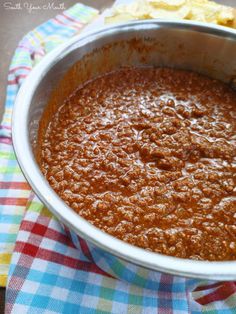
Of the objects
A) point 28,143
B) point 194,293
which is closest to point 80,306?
point 194,293

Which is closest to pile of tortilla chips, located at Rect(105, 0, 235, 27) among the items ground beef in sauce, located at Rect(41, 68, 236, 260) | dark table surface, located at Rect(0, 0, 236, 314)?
ground beef in sauce, located at Rect(41, 68, 236, 260)

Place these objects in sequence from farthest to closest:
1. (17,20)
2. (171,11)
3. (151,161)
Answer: (17,20)
(171,11)
(151,161)

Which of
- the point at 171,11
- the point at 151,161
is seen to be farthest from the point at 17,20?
the point at 151,161

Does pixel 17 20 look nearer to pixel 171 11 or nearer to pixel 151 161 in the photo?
pixel 171 11

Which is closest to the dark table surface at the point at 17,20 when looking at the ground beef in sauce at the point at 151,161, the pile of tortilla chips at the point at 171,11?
the pile of tortilla chips at the point at 171,11

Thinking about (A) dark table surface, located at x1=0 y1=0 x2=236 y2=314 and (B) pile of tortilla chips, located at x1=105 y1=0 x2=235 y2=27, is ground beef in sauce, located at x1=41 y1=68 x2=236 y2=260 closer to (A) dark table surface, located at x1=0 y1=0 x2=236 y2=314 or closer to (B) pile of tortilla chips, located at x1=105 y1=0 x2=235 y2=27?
(B) pile of tortilla chips, located at x1=105 y1=0 x2=235 y2=27
